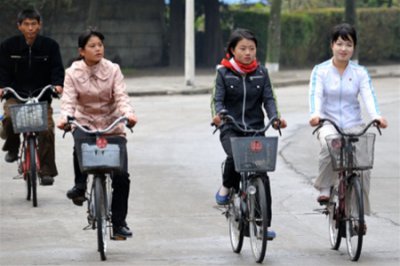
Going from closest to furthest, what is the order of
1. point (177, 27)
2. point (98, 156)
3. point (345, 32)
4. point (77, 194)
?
point (98, 156)
point (345, 32)
point (77, 194)
point (177, 27)

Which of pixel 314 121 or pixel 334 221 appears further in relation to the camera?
pixel 334 221

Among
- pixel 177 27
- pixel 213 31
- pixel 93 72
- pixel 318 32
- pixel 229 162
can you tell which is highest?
pixel 93 72

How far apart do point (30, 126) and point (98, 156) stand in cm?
Answer: 290

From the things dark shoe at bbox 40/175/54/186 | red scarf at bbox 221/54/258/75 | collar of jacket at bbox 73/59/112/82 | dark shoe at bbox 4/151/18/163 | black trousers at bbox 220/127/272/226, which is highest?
red scarf at bbox 221/54/258/75

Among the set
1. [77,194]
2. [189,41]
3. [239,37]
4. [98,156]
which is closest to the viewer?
[98,156]

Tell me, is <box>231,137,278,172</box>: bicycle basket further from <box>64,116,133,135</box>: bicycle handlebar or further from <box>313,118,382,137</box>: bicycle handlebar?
<box>64,116,133,135</box>: bicycle handlebar

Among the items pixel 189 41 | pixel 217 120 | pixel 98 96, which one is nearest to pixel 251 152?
pixel 217 120

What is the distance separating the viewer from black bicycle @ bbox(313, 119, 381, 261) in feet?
29.2

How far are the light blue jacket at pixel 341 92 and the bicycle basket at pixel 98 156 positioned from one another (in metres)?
1.62

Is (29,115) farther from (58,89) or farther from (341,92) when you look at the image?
(341,92)

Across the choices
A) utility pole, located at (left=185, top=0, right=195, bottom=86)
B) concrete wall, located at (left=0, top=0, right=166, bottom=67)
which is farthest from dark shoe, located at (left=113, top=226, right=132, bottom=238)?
concrete wall, located at (left=0, top=0, right=166, bottom=67)

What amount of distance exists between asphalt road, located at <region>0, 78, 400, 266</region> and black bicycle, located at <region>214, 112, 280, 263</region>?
21cm

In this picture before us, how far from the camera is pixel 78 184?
31.8ft

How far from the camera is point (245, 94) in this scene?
9.16 m
